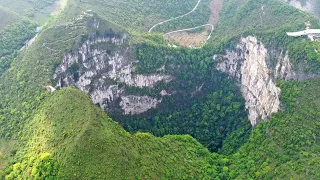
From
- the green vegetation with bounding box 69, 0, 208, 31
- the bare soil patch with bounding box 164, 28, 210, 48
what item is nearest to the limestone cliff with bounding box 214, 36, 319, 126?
the bare soil patch with bounding box 164, 28, 210, 48

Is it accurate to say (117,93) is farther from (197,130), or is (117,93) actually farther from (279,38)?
(279,38)

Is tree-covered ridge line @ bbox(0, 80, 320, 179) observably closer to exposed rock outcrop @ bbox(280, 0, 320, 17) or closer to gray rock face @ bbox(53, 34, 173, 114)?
gray rock face @ bbox(53, 34, 173, 114)

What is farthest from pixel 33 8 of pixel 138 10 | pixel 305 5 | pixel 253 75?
pixel 305 5

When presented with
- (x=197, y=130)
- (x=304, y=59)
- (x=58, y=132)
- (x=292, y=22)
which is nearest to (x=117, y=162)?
(x=58, y=132)

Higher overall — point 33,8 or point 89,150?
point 33,8

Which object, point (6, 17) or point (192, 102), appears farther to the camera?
point (6, 17)

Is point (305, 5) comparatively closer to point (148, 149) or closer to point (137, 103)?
point (137, 103)
